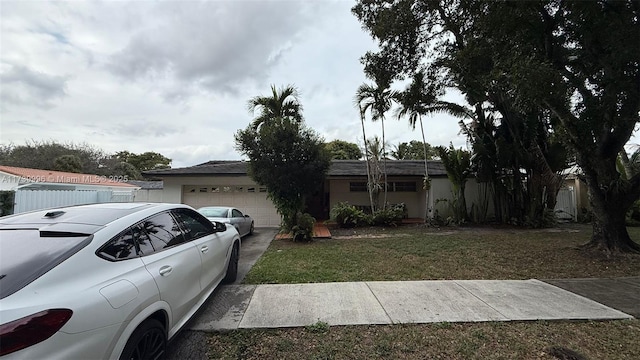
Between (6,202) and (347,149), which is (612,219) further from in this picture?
(347,149)

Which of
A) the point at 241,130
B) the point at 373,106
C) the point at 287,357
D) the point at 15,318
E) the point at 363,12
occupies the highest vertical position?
the point at 363,12

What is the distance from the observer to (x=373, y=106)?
13.6 m

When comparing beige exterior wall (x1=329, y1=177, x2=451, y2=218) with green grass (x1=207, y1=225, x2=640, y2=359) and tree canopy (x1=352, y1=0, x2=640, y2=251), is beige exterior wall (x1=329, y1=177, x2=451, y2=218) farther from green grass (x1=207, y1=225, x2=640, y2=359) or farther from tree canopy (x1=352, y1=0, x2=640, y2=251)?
tree canopy (x1=352, y1=0, x2=640, y2=251)

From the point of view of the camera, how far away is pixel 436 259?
7473 mm

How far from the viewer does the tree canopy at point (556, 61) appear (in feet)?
18.4

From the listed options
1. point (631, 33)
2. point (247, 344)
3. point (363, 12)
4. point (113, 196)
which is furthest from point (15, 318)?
point (113, 196)

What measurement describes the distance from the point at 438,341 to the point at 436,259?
4292 millimetres

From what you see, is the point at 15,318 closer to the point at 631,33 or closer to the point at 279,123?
the point at 631,33

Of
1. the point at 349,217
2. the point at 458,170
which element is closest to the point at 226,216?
the point at 349,217

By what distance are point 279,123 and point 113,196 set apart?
362 inches

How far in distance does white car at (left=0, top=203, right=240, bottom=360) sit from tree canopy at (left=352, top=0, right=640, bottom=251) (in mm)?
6227

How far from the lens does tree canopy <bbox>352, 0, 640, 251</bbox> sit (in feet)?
18.4

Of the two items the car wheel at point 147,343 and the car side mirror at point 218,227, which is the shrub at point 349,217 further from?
the car wheel at point 147,343

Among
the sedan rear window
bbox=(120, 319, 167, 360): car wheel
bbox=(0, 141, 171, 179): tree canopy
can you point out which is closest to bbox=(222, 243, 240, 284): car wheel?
bbox=(120, 319, 167, 360): car wheel
